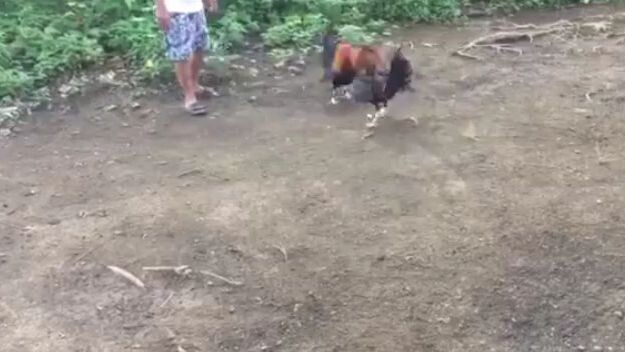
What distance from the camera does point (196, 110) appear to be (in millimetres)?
6559

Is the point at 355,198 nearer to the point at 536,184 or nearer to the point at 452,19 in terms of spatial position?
the point at 536,184

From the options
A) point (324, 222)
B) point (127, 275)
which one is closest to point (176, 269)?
point (127, 275)

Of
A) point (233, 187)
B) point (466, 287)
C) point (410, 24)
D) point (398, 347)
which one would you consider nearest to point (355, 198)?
point (233, 187)

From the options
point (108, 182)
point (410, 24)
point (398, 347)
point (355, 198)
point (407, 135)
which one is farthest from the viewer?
point (410, 24)

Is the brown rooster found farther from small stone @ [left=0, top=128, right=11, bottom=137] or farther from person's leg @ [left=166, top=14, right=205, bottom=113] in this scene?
small stone @ [left=0, top=128, right=11, bottom=137]

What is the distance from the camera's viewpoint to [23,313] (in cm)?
425

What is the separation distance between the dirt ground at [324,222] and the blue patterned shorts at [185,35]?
0.46 metres

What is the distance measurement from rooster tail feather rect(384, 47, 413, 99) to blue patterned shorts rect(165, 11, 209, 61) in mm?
1283

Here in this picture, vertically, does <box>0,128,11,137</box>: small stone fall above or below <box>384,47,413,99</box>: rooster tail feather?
below

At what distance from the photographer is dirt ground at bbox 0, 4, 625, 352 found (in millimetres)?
4031

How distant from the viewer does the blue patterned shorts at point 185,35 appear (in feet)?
20.5

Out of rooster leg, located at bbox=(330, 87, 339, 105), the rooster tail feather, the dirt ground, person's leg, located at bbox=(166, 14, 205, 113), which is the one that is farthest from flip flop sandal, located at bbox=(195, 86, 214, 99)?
the rooster tail feather

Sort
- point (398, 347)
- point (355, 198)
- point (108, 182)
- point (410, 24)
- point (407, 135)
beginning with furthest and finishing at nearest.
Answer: point (410, 24), point (407, 135), point (108, 182), point (355, 198), point (398, 347)

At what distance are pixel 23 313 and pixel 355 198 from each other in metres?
1.80
